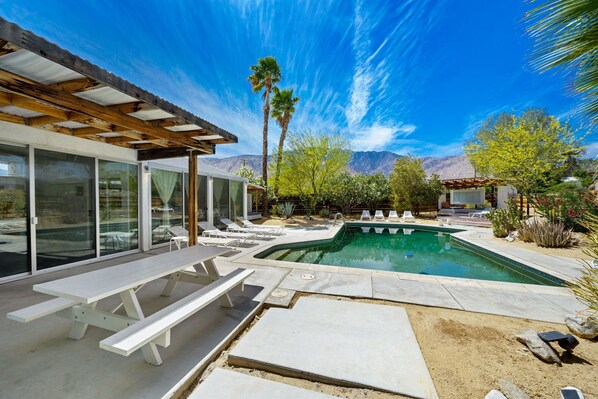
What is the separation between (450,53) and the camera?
44.5 ft

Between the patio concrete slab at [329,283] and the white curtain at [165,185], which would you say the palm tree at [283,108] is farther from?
the patio concrete slab at [329,283]

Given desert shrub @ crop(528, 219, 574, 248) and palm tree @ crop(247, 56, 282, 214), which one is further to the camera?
palm tree @ crop(247, 56, 282, 214)

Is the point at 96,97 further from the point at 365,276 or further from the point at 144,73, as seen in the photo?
the point at 144,73

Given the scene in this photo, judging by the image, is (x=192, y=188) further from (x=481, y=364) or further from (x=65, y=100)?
(x=481, y=364)

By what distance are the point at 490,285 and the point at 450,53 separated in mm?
14601

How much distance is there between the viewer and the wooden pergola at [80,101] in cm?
203

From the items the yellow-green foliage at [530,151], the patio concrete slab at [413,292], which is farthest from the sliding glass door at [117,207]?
the yellow-green foliage at [530,151]

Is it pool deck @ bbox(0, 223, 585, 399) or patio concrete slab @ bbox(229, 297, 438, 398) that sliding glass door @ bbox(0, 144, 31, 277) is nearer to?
pool deck @ bbox(0, 223, 585, 399)

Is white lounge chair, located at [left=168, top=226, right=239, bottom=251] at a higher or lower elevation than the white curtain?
lower

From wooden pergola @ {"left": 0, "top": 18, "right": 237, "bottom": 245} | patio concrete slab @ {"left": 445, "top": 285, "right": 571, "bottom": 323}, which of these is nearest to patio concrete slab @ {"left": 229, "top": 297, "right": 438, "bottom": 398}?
patio concrete slab @ {"left": 445, "top": 285, "right": 571, "bottom": 323}

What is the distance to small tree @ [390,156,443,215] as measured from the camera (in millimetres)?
16922

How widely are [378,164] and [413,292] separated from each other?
472 ft

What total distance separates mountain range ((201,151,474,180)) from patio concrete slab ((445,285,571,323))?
9074cm

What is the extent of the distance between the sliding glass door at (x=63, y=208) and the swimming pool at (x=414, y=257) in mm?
4084
